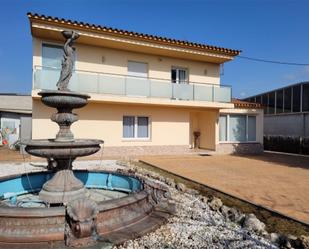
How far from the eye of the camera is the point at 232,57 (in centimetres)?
1989

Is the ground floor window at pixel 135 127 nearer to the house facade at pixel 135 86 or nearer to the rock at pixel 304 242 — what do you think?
the house facade at pixel 135 86

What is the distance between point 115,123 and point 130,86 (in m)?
2.71

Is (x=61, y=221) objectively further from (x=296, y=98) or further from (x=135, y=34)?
(x=296, y=98)

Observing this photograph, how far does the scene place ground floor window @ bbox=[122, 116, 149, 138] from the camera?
704 inches

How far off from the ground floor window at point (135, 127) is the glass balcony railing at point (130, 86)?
2123mm

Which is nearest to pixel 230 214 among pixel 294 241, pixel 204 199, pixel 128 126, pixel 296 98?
pixel 204 199

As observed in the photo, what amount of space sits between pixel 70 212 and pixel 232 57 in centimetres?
1850

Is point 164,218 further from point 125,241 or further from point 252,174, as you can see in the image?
point 252,174

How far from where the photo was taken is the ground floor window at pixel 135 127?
17891 mm

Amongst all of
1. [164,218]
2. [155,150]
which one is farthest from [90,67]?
[164,218]

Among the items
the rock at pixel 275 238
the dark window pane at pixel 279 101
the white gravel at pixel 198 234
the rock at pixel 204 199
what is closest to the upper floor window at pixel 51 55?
the rock at pixel 204 199

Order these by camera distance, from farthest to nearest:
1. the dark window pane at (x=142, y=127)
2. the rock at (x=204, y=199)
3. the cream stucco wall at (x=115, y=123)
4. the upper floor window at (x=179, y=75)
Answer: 1. the upper floor window at (x=179, y=75)
2. the dark window pane at (x=142, y=127)
3. the cream stucco wall at (x=115, y=123)
4. the rock at (x=204, y=199)

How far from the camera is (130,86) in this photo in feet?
53.7

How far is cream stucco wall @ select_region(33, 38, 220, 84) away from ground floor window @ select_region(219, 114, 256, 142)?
10.7 feet
